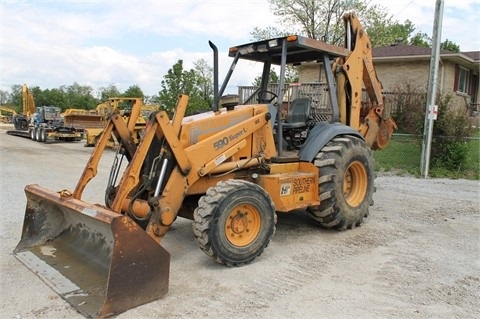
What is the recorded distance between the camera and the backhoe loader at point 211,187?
156 inches

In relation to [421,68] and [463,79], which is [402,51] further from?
[463,79]

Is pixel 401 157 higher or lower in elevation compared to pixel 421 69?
lower

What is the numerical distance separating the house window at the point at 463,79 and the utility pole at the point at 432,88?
12.8 m

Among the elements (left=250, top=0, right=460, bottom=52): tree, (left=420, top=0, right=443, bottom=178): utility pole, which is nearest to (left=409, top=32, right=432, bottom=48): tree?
(left=250, top=0, right=460, bottom=52): tree

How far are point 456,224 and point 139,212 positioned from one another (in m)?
4.96

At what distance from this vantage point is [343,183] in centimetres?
610

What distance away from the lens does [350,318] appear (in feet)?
12.1

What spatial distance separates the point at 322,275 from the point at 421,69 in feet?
62.2

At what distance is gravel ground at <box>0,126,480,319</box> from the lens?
3830mm

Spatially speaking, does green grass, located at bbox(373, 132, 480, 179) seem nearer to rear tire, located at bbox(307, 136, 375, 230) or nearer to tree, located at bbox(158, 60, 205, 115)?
rear tire, located at bbox(307, 136, 375, 230)

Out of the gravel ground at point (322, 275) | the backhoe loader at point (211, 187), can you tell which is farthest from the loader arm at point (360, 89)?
the gravel ground at point (322, 275)

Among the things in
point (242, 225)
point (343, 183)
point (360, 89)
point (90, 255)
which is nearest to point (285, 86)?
point (360, 89)

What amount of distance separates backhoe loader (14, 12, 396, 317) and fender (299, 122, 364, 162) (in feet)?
0.05

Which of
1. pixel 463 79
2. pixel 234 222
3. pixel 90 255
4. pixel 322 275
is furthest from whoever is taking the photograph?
pixel 463 79
